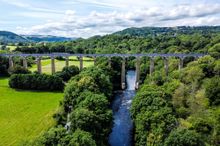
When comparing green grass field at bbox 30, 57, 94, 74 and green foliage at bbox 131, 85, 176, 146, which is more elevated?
green grass field at bbox 30, 57, 94, 74

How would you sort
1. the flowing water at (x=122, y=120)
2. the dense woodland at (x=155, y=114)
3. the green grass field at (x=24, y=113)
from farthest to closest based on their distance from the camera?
the green grass field at (x=24, y=113) → the flowing water at (x=122, y=120) → the dense woodland at (x=155, y=114)

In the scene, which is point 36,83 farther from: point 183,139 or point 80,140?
point 183,139

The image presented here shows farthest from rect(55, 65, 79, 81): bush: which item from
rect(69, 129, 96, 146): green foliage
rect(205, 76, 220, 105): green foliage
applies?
rect(69, 129, 96, 146): green foliage

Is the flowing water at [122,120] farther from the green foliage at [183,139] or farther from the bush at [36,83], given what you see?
the bush at [36,83]

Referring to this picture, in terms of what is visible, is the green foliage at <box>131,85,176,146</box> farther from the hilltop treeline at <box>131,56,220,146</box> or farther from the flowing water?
the flowing water

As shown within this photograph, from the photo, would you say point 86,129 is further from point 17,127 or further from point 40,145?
point 17,127

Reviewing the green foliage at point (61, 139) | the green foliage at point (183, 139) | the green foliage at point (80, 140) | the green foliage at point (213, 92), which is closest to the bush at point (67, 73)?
the green foliage at point (213, 92)

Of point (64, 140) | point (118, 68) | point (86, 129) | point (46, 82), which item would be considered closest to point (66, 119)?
point (86, 129)

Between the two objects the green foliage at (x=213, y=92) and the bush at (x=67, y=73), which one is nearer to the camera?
the green foliage at (x=213, y=92)
